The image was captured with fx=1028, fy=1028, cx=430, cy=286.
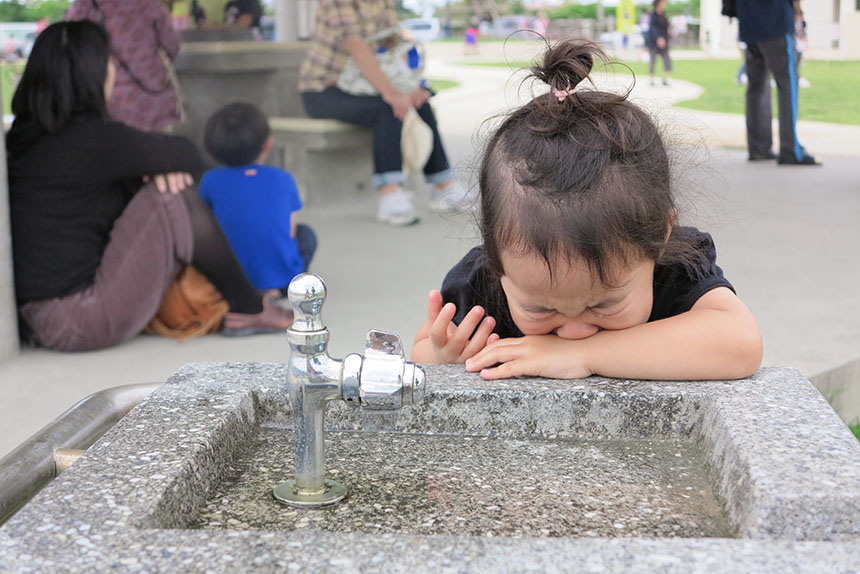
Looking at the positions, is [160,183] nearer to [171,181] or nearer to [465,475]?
[171,181]

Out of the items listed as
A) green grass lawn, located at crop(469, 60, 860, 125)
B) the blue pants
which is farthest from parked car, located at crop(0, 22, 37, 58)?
the blue pants

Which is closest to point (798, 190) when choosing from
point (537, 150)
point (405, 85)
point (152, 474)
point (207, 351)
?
point (405, 85)

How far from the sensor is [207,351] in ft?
10.8

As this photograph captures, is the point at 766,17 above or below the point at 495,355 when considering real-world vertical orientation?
above

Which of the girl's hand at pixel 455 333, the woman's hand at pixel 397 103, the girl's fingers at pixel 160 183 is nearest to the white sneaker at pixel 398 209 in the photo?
the woman's hand at pixel 397 103

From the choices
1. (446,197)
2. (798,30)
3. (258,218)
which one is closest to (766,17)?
(798,30)

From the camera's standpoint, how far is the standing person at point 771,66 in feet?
22.9

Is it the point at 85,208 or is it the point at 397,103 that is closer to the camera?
the point at 85,208

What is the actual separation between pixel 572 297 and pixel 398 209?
4.03 m

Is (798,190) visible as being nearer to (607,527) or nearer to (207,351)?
(207,351)

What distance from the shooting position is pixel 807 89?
15.7 m

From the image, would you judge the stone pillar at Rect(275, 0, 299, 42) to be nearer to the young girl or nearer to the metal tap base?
the young girl

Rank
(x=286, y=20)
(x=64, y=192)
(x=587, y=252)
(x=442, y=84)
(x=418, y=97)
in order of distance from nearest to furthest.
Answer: (x=587, y=252)
(x=64, y=192)
(x=418, y=97)
(x=286, y=20)
(x=442, y=84)

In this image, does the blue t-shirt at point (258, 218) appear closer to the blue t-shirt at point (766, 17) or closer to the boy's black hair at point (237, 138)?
the boy's black hair at point (237, 138)
